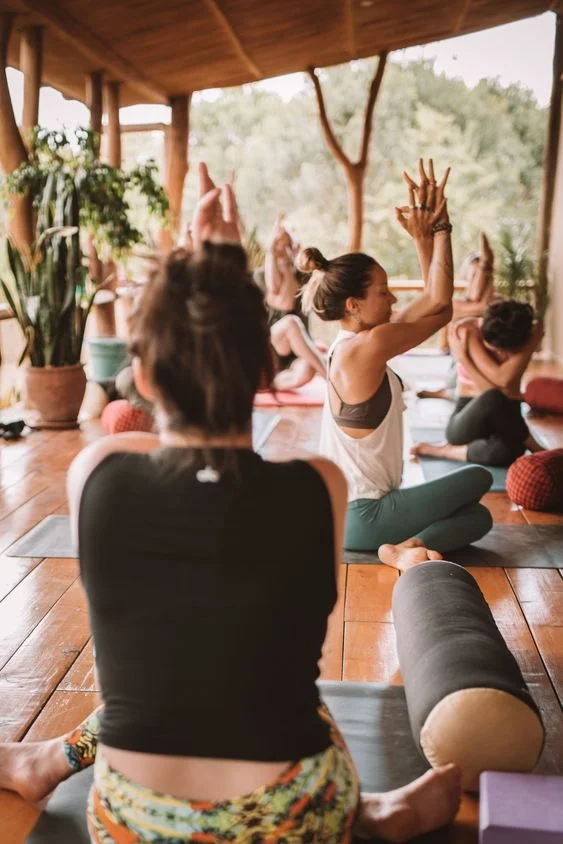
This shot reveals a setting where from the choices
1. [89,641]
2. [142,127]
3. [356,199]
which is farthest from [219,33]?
[89,641]

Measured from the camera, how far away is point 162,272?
1070mm

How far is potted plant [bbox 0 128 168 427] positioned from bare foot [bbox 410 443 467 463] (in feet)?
6.53

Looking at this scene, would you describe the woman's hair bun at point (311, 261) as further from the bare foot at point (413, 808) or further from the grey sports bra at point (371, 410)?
the bare foot at point (413, 808)

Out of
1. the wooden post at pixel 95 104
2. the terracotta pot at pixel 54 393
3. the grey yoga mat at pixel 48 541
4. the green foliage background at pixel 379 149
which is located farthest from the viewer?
the green foliage background at pixel 379 149

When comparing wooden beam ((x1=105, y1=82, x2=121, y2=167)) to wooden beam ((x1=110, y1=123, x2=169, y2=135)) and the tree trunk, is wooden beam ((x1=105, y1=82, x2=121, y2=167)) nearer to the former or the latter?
wooden beam ((x1=110, y1=123, x2=169, y2=135))

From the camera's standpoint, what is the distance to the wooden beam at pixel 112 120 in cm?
708

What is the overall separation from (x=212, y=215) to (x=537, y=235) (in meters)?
6.88

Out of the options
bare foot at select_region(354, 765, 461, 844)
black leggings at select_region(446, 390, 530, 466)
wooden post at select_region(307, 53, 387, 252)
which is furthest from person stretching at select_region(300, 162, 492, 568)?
wooden post at select_region(307, 53, 387, 252)

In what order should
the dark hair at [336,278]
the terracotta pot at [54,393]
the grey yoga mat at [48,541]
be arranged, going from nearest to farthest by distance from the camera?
the dark hair at [336,278], the grey yoga mat at [48,541], the terracotta pot at [54,393]

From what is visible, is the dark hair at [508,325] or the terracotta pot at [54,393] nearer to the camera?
the dark hair at [508,325]

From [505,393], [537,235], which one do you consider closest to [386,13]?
[537,235]

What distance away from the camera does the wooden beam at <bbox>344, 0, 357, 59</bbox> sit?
7.19 meters

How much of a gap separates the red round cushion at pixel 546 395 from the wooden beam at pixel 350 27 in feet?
11.6

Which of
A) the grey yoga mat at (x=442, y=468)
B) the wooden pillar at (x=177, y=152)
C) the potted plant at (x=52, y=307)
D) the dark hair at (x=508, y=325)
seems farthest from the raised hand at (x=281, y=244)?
the wooden pillar at (x=177, y=152)
